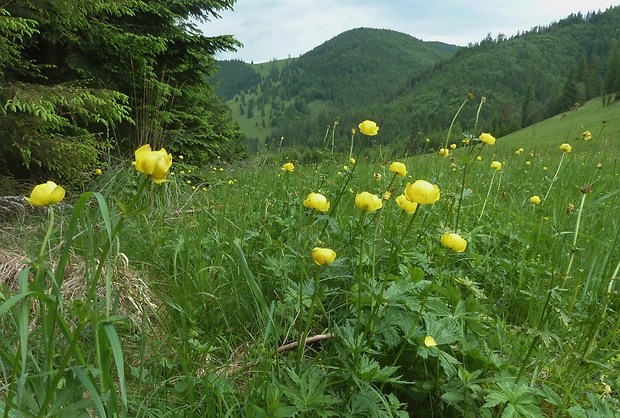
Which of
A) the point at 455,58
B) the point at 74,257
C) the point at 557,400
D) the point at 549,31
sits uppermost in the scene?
the point at 549,31

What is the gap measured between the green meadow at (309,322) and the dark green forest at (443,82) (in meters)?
27.6

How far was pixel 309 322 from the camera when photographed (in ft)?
2.82

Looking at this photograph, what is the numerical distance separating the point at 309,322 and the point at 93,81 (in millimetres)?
4677

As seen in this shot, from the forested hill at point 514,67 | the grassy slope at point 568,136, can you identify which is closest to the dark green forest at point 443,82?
the forested hill at point 514,67

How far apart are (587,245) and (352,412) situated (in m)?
1.51

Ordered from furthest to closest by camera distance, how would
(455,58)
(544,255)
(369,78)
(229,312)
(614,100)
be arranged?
(369,78) < (455,58) < (614,100) < (544,255) < (229,312)

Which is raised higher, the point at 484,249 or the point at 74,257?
the point at 74,257

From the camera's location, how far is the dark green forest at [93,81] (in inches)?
118

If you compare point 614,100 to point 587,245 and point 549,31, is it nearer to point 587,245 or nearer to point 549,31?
point 587,245

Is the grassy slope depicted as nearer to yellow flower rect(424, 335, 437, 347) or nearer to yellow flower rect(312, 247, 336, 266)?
yellow flower rect(424, 335, 437, 347)

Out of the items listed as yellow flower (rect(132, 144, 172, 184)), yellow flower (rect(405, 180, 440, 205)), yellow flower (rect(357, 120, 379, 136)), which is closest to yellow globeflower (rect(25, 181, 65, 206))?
yellow flower (rect(132, 144, 172, 184))

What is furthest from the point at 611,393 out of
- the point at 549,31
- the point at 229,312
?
the point at 549,31

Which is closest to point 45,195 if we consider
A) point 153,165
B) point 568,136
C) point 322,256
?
point 153,165

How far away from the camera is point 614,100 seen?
41.8m
